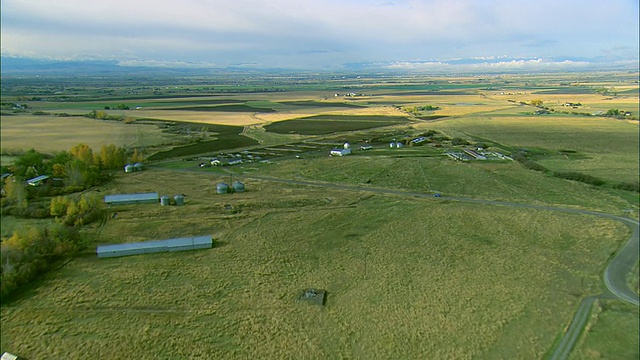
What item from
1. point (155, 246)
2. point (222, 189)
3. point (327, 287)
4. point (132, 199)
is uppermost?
point (222, 189)

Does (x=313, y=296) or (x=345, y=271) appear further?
(x=345, y=271)

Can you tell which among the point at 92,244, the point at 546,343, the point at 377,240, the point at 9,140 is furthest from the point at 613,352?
the point at 9,140

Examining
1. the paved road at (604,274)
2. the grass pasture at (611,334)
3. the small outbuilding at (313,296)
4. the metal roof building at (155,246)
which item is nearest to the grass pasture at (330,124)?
the paved road at (604,274)

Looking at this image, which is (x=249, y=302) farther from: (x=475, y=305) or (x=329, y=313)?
(x=475, y=305)

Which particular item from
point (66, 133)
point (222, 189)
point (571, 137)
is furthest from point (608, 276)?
point (66, 133)

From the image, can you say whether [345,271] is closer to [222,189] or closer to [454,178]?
[222,189]

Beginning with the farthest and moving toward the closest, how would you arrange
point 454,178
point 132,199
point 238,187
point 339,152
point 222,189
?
1. point 339,152
2. point 454,178
3. point 238,187
4. point 222,189
5. point 132,199
